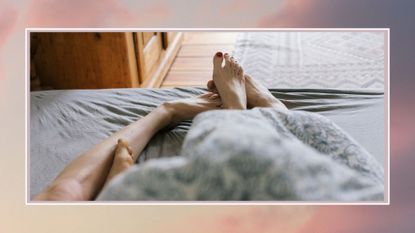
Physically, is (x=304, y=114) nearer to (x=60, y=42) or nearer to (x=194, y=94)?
(x=194, y=94)

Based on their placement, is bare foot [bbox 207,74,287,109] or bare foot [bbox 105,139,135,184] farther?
bare foot [bbox 207,74,287,109]

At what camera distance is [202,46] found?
1152 millimetres

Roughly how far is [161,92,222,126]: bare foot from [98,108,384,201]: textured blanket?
6 centimetres

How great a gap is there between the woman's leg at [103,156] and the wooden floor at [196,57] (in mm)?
71

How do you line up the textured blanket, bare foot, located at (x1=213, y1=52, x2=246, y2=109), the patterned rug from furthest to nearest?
bare foot, located at (x1=213, y1=52, x2=246, y2=109) < the patterned rug < the textured blanket

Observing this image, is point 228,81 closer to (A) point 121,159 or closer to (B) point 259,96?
(B) point 259,96

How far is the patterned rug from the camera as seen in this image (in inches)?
43.2

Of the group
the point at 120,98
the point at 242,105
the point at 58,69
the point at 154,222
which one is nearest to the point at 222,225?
the point at 154,222

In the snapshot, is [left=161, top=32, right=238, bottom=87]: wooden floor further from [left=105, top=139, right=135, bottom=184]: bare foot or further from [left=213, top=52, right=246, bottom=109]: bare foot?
[left=105, top=139, right=135, bottom=184]: bare foot

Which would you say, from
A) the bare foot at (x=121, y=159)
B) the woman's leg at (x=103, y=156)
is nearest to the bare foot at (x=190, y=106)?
the woman's leg at (x=103, y=156)

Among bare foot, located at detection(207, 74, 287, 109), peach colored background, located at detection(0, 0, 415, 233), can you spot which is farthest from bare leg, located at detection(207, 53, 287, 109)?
peach colored background, located at detection(0, 0, 415, 233)

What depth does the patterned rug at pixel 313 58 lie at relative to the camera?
1.10 m

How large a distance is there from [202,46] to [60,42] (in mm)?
296

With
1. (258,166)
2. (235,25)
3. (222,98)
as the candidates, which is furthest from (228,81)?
(258,166)
